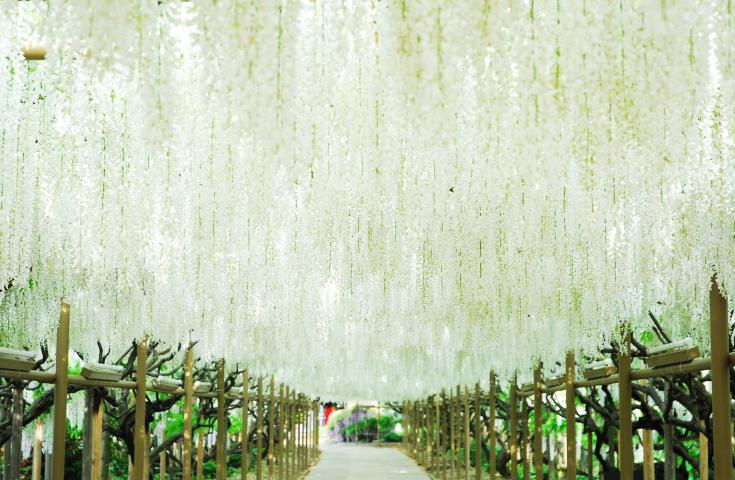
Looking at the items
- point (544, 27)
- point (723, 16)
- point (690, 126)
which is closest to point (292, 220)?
point (690, 126)

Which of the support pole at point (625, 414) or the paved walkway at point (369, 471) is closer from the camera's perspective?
the support pole at point (625, 414)

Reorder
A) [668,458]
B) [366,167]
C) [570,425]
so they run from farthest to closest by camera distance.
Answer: [570,425] < [366,167] < [668,458]

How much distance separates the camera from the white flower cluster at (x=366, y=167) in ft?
11.5

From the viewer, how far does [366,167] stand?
23.3 feet

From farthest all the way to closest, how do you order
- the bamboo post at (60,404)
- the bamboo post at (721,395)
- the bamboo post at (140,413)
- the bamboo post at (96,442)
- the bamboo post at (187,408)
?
1. the bamboo post at (187,408)
2. the bamboo post at (140,413)
3. the bamboo post at (96,442)
4. the bamboo post at (60,404)
5. the bamboo post at (721,395)

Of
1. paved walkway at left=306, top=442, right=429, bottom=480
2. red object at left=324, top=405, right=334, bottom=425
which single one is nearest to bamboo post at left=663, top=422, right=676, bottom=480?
paved walkway at left=306, top=442, right=429, bottom=480

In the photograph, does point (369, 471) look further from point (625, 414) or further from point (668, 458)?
point (625, 414)

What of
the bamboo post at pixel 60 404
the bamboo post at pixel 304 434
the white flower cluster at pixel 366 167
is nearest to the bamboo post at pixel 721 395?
the white flower cluster at pixel 366 167

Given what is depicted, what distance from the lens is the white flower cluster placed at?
350 cm

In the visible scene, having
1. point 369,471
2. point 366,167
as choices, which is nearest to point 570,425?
point 366,167

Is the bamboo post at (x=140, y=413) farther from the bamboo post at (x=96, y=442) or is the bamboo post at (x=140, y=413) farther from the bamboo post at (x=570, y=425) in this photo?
the bamboo post at (x=570, y=425)

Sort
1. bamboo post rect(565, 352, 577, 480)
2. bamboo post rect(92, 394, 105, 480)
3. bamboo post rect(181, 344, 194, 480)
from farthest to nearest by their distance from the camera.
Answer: bamboo post rect(181, 344, 194, 480)
bamboo post rect(565, 352, 577, 480)
bamboo post rect(92, 394, 105, 480)

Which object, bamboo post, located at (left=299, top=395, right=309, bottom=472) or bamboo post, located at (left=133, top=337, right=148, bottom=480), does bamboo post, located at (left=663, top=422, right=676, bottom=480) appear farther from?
bamboo post, located at (left=299, top=395, right=309, bottom=472)

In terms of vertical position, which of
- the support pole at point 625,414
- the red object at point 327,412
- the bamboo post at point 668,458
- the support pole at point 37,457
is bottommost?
the red object at point 327,412
